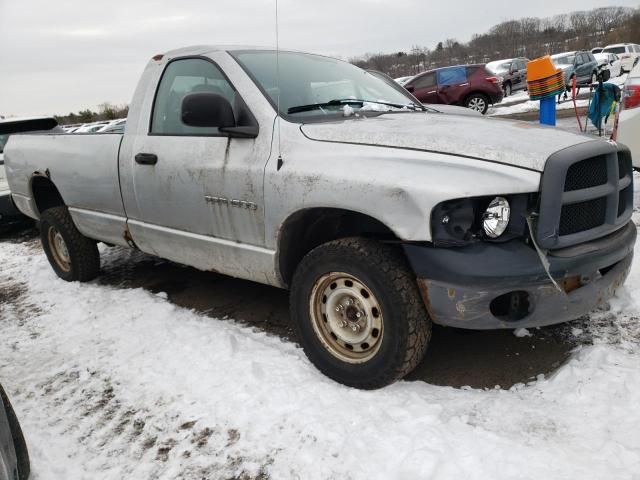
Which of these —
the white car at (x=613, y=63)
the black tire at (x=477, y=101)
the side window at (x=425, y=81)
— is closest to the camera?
the black tire at (x=477, y=101)

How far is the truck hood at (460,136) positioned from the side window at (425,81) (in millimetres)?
15065

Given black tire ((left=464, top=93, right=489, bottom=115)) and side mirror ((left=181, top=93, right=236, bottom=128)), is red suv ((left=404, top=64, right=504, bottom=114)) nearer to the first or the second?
black tire ((left=464, top=93, right=489, bottom=115))

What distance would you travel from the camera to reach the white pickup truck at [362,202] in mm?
2367

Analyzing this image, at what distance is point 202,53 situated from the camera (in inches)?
139

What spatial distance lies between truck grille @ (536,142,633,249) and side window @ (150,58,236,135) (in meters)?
2.00

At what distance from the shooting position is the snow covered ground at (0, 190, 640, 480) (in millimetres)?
2215

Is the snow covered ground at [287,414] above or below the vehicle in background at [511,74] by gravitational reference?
below

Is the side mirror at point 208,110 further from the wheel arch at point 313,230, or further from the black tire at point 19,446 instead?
the black tire at point 19,446

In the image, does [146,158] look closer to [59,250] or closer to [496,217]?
[59,250]

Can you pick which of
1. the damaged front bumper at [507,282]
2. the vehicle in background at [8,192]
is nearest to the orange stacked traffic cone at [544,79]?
the damaged front bumper at [507,282]

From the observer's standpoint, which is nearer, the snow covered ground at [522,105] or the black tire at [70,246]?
the black tire at [70,246]

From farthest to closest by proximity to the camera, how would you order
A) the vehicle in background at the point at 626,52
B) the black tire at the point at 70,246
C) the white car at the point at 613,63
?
1. the vehicle in background at the point at 626,52
2. the white car at the point at 613,63
3. the black tire at the point at 70,246

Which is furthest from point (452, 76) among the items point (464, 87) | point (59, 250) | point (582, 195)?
point (582, 195)

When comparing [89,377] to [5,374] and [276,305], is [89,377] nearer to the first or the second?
[5,374]
